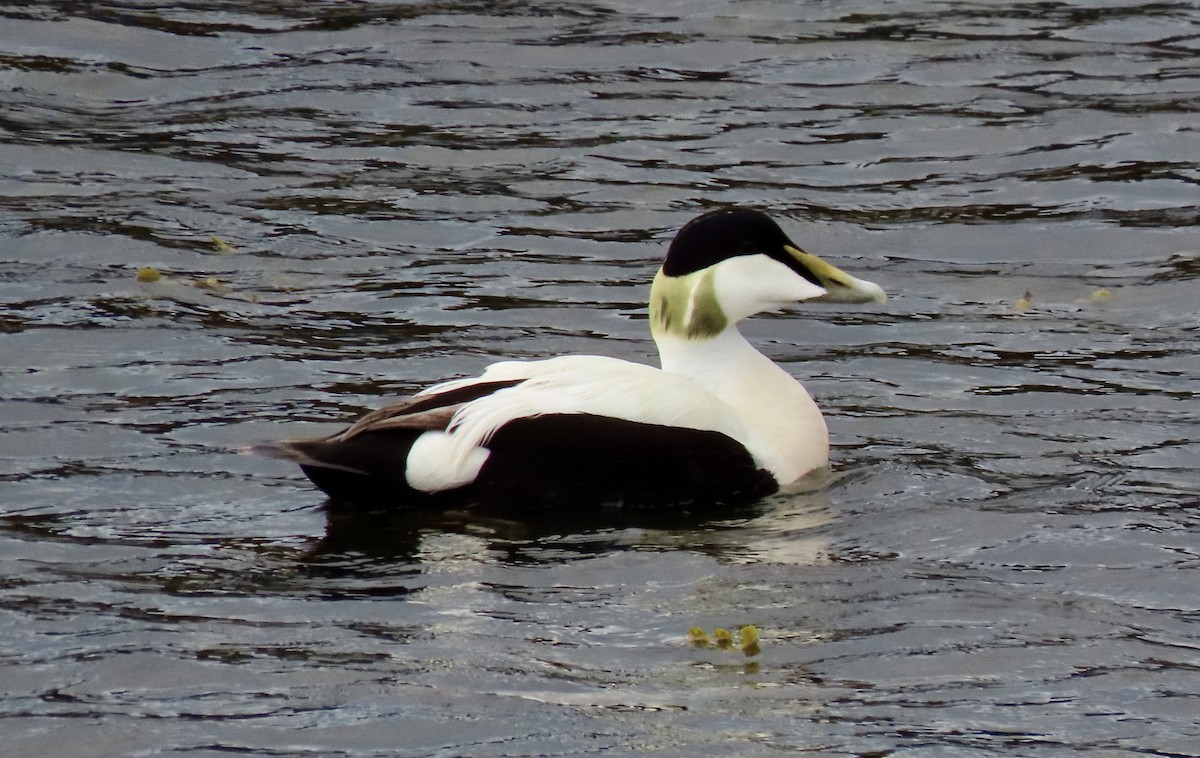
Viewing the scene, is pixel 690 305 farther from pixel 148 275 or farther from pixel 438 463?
pixel 148 275

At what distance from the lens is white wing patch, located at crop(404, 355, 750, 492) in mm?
6211

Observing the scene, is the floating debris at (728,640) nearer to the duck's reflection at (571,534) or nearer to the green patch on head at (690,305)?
the duck's reflection at (571,534)

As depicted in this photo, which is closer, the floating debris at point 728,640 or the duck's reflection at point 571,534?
the floating debris at point 728,640

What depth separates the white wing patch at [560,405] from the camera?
6.21 metres

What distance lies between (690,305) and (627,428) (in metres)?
0.59

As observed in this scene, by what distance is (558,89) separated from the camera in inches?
469

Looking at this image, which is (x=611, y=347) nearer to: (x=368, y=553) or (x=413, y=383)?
(x=413, y=383)

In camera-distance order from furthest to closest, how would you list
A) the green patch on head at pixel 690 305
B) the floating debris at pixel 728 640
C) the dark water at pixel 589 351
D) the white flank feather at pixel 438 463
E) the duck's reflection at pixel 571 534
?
the green patch on head at pixel 690 305, the white flank feather at pixel 438 463, the duck's reflection at pixel 571 534, the floating debris at pixel 728 640, the dark water at pixel 589 351

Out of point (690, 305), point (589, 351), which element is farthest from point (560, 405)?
point (589, 351)

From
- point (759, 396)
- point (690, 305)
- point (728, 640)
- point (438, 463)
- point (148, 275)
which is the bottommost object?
point (728, 640)

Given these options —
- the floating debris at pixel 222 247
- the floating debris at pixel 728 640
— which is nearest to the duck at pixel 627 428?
the floating debris at pixel 728 640

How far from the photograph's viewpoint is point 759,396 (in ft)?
22.0

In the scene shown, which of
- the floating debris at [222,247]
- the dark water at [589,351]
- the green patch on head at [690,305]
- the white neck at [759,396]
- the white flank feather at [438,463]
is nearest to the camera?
the dark water at [589,351]

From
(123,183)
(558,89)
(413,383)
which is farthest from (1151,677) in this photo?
(558,89)
